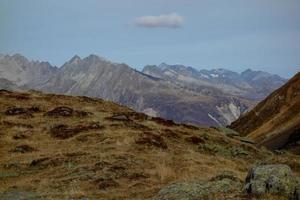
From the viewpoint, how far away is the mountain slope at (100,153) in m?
30.9

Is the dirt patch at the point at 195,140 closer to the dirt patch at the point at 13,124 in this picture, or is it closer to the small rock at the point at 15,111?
the dirt patch at the point at 13,124

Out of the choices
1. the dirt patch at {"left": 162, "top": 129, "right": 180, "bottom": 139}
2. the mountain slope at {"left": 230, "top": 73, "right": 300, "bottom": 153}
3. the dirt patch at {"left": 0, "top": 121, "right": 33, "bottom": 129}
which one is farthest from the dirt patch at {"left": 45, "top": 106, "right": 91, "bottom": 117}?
the mountain slope at {"left": 230, "top": 73, "right": 300, "bottom": 153}

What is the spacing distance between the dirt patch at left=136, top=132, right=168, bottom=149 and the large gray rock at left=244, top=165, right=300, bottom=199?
23.6m

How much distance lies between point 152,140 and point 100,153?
26.9 ft

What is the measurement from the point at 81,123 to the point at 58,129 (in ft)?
12.3

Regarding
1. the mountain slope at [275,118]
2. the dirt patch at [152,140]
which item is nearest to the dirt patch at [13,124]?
the dirt patch at [152,140]

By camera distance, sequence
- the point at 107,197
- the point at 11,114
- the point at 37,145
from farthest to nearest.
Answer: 1. the point at 11,114
2. the point at 37,145
3. the point at 107,197

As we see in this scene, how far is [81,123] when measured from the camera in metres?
56.1

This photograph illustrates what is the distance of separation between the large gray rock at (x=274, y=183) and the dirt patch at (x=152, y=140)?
2362cm

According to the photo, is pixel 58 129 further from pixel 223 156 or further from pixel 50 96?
pixel 50 96

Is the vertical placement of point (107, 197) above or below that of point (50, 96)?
below

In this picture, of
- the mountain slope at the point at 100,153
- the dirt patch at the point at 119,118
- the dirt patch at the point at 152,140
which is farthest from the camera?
the dirt patch at the point at 119,118

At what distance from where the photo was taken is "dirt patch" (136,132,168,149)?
46969mm

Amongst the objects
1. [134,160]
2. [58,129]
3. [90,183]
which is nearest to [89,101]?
[58,129]
